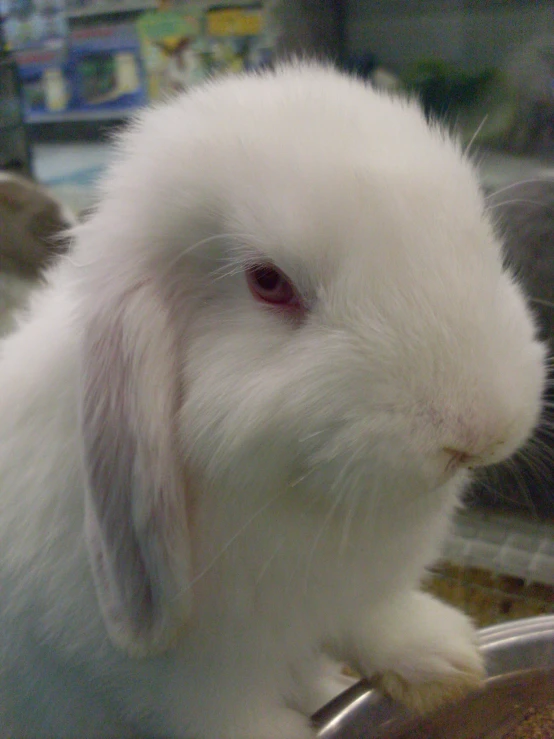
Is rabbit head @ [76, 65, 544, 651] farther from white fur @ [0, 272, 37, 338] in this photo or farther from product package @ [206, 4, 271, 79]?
white fur @ [0, 272, 37, 338]

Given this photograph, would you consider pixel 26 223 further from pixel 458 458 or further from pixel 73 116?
pixel 458 458

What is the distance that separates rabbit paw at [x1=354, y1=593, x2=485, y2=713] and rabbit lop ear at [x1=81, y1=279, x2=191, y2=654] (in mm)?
350

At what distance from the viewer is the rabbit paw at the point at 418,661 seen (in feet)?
2.73

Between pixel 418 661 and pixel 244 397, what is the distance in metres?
0.50

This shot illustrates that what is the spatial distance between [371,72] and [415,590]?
30.1 inches

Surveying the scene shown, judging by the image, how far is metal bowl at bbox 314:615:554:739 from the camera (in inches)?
32.6

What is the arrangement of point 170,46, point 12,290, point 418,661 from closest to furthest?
point 418,661
point 170,46
point 12,290

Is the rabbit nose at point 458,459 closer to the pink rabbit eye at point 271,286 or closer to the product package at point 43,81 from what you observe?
the pink rabbit eye at point 271,286

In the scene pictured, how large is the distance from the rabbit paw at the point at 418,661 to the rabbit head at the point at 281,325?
31cm

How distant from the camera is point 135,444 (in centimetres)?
57

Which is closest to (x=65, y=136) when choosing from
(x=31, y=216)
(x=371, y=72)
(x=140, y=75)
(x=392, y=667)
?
(x=31, y=216)

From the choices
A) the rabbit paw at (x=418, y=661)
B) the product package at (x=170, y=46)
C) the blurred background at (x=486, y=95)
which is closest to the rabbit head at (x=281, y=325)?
the rabbit paw at (x=418, y=661)

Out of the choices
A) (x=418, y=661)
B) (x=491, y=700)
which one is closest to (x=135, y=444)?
(x=418, y=661)

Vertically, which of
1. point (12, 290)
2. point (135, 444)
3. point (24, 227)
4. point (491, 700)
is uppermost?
point (135, 444)
